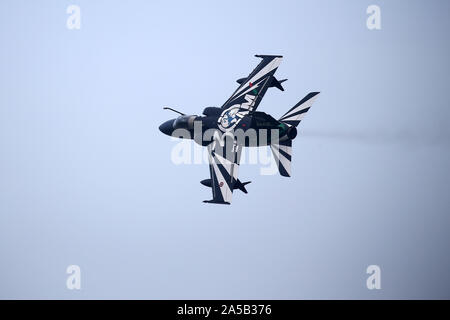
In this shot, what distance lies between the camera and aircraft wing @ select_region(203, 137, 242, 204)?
4903cm

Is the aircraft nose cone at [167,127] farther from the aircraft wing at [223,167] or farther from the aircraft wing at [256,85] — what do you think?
the aircraft wing at [223,167]

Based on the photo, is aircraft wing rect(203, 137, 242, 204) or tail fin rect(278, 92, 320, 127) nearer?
aircraft wing rect(203, 137, 242, 204)

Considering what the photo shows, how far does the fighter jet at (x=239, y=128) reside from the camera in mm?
49844

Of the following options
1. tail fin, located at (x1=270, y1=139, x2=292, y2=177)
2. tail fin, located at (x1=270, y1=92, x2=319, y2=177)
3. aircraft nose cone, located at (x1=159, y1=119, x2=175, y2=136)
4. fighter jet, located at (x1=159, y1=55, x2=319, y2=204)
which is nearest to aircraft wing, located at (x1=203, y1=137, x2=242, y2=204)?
fighter jet, located at (x1=159, y1=55, x2=319, y2=204)

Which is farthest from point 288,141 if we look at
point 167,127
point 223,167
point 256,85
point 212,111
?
point 167,127

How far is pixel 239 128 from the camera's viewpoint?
166 feet

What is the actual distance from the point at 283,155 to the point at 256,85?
5989 millimetres

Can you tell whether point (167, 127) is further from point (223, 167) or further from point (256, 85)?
point (256, 85)

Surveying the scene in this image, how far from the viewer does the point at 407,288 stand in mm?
78125

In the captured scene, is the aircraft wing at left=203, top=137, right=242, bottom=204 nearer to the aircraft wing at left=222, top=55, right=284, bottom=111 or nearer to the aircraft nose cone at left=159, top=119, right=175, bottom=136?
the aircraft wing at left=222, top=55, right=284, bottom=111

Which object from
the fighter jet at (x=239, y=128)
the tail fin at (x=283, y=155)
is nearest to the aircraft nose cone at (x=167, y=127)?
the fighter jet at (x=239, y=128)
